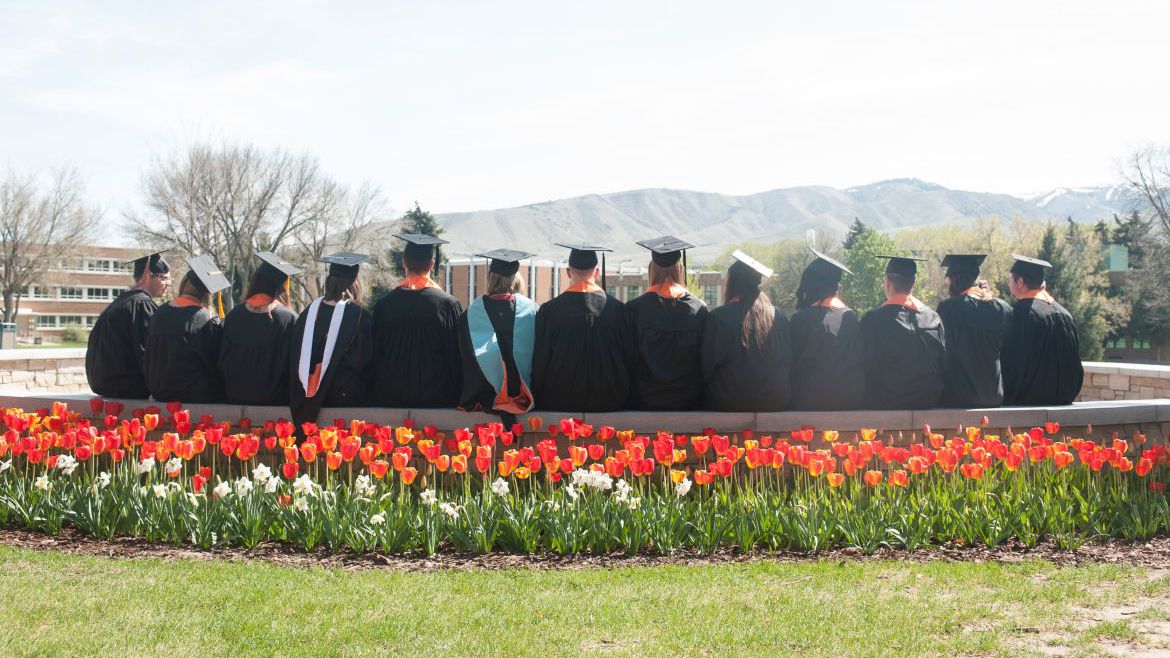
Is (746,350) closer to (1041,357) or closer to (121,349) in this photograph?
(1041,357)

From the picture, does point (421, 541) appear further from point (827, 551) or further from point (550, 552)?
point (827, 551)

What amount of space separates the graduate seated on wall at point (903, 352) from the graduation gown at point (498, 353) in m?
2.83

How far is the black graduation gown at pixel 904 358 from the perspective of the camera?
826 cm

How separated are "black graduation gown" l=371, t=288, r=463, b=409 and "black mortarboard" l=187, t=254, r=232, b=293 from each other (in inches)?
61.2

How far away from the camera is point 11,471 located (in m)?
7.23

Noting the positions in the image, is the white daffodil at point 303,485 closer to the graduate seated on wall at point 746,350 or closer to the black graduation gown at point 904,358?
the graduate seated on wall at point 746,350

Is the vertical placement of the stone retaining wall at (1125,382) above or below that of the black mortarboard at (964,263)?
below

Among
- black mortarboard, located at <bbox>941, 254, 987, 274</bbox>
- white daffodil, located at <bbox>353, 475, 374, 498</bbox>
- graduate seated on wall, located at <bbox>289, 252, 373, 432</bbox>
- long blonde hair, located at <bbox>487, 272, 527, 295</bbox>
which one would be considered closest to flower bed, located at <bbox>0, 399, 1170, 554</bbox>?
white daffodil, located at <bbox>353, 475, 374, 498</bbox>

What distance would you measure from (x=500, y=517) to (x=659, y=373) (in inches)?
94.1

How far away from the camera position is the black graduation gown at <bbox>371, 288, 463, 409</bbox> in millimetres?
8500

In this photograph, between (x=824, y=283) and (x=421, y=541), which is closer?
(x=421, y=541)

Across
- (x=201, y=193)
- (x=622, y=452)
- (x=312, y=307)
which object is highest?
(x=201, y=193)

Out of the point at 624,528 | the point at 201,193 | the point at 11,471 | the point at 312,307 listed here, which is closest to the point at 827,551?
the point at 624,528

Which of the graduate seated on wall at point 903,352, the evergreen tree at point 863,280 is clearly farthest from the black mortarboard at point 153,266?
the evergreen tree at point 863,280
